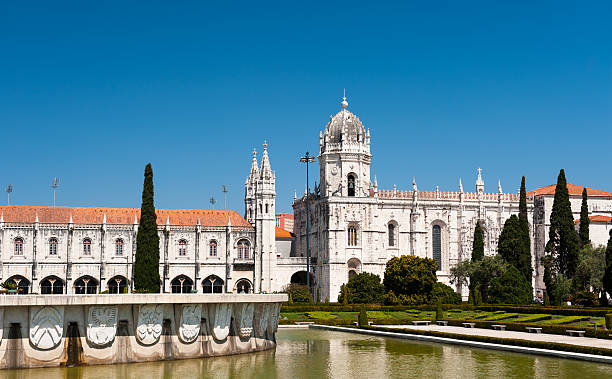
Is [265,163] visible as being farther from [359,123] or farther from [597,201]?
[597,201]

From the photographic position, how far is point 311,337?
127 ft

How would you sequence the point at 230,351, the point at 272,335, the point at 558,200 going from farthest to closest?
the point at 558,200
the point at 272,335
the point at 230,351

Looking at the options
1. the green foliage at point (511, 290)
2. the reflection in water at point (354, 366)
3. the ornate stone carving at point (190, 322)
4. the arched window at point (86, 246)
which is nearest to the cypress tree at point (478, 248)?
the green foliage at point (511, 290)

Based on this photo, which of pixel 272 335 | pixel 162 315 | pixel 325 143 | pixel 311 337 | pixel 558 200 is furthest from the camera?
pixel 325 143

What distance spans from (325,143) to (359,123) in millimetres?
4110

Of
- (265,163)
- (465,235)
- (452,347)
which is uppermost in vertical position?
(265,163)

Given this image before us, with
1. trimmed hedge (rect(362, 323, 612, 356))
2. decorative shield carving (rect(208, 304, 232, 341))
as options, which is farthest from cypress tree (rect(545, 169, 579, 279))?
decorative shield carving (rect(208, 304, 232, 341))

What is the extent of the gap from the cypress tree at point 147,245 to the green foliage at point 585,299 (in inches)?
1168

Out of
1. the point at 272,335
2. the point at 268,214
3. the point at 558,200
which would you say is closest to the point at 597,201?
the point at 558,200

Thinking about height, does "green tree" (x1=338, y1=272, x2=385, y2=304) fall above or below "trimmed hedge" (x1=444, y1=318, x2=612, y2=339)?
above

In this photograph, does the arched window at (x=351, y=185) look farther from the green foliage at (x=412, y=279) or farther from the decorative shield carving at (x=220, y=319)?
the decorative shield carving at (x=220, y=319)

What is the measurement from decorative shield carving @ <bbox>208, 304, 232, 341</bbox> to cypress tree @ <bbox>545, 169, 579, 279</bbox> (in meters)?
40.4

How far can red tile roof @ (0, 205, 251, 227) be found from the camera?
72.5 meters

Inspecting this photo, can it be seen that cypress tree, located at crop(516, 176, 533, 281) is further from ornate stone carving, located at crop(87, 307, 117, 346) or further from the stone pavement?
ornate stone carving, located at crop(87, 307, 117, 346)
